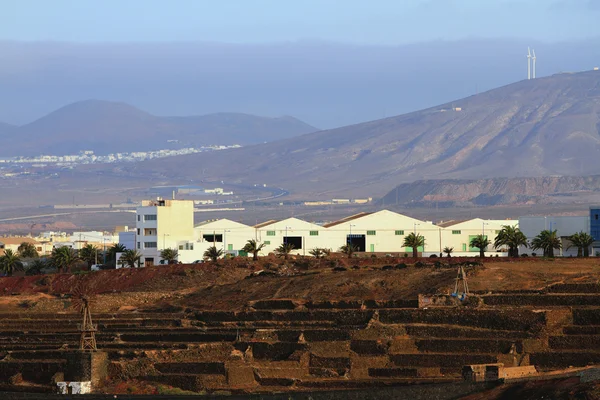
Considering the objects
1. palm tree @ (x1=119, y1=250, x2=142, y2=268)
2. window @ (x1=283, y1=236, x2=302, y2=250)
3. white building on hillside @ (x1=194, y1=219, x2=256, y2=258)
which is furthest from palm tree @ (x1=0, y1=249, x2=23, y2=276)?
window @ (x1=283, y1=236, x2=302, y2=250)

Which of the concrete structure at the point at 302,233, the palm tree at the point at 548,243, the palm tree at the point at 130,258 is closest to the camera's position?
the palm tree at the point at 548,243

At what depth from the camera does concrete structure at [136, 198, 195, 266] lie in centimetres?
11406

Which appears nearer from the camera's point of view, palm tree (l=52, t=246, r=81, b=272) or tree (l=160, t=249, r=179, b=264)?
palm tree (l=52, t=246, r=81, b=272)

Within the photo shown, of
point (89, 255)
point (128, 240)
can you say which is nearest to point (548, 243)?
point (89, 255)

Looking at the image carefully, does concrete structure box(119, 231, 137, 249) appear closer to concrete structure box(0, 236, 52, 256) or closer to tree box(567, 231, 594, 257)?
concrete structure box(0, 236, 52, 256)

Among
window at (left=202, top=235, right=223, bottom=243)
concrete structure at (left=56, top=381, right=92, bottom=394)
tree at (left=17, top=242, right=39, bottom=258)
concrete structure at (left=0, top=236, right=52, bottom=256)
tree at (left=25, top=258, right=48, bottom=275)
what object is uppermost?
concrete structure at (left=0, top=236, right=52, bottom=256)

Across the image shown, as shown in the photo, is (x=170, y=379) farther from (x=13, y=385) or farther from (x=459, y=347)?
(x=459, y=347)

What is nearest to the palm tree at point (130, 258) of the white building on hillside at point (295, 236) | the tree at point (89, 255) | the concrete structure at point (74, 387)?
the tree at point (89, 255)

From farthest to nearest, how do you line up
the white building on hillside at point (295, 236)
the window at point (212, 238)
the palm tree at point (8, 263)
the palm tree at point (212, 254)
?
the white building on hillside at point (295, 236), the window at point (212, 238), the palm tree at point (8, 263), the palm tree at point (212, 254)

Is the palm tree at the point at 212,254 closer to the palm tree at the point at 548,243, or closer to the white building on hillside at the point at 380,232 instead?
the white building on hillside at the point at 380,232

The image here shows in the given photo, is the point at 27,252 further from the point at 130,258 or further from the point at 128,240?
the point at 130,258

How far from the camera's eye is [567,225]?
10981 cm

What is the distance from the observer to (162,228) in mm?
115188

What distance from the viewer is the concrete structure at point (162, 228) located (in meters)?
114
